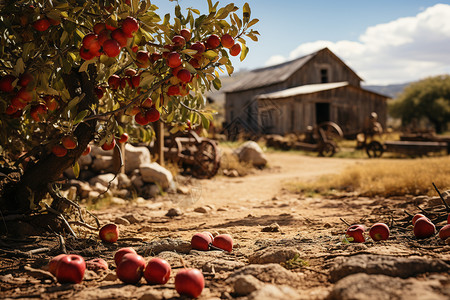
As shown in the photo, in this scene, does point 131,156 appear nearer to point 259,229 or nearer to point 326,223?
point 259,229

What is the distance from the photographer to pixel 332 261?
108 inches

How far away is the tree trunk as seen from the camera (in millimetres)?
3527

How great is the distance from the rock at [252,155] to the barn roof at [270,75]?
41.3 ft

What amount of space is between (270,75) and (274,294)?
25.8m

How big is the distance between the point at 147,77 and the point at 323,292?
200 centimetres

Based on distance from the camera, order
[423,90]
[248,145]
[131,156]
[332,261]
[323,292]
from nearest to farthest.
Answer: [323,292] < [332,261] < [131,156] < [248,145] < [423,90]

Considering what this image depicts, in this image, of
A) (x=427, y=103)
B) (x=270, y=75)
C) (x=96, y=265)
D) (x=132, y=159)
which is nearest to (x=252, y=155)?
(x=132, y=159)

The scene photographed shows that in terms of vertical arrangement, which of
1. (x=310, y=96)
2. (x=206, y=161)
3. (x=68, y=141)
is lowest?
(x=206, y=161)

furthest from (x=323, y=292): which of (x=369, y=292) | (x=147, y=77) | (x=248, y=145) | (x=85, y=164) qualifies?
(x=248, y=145)

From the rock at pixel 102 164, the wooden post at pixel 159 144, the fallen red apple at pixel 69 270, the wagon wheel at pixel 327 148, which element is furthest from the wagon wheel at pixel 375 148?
the fallen red apple at pixel 69 270

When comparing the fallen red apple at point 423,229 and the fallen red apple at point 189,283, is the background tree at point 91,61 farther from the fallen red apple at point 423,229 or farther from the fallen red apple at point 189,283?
the fallen red apple at point 423,229

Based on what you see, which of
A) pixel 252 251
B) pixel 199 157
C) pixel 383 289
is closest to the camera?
pixel 383 289

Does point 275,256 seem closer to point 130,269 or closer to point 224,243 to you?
point 224,243

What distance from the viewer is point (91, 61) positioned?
260 cm
